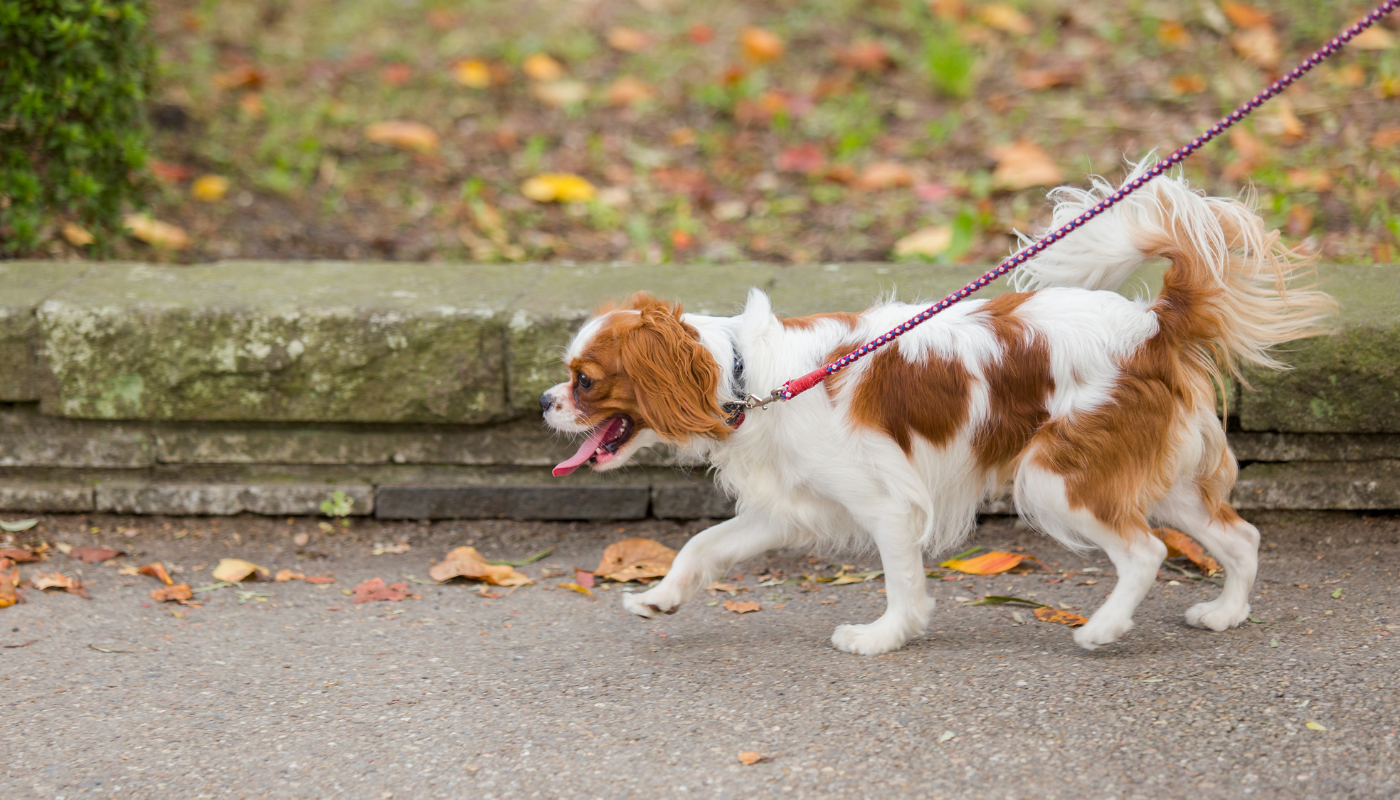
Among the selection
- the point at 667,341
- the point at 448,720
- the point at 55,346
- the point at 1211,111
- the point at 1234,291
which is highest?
the point at 1211,111

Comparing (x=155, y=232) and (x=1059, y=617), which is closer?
(x=1059, y=617)

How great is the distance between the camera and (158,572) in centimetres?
407

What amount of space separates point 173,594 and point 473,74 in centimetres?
445

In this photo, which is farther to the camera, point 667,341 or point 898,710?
point 667,341

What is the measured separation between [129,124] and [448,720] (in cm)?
378

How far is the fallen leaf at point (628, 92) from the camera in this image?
290 inches

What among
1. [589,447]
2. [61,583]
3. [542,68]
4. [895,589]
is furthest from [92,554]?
[542,68]

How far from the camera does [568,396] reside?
3.26 m

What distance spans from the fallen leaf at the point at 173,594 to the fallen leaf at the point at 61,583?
20 centimetres

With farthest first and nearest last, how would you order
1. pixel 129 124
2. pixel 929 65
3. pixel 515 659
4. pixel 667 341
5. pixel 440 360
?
pixel 929 65 < pixel 129 124 < pixel 440 360 < pixel 515 659 < pixel 667 341

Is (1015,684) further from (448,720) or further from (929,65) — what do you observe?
(929,65)

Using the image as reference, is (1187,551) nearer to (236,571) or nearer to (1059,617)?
(1059,617)

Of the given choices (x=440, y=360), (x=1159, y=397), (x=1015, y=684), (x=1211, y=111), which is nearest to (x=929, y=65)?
(x=1211, y=111)

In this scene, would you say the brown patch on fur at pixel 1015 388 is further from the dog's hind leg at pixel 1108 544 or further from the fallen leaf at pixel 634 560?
the fallen leaf at pixel 634 560
